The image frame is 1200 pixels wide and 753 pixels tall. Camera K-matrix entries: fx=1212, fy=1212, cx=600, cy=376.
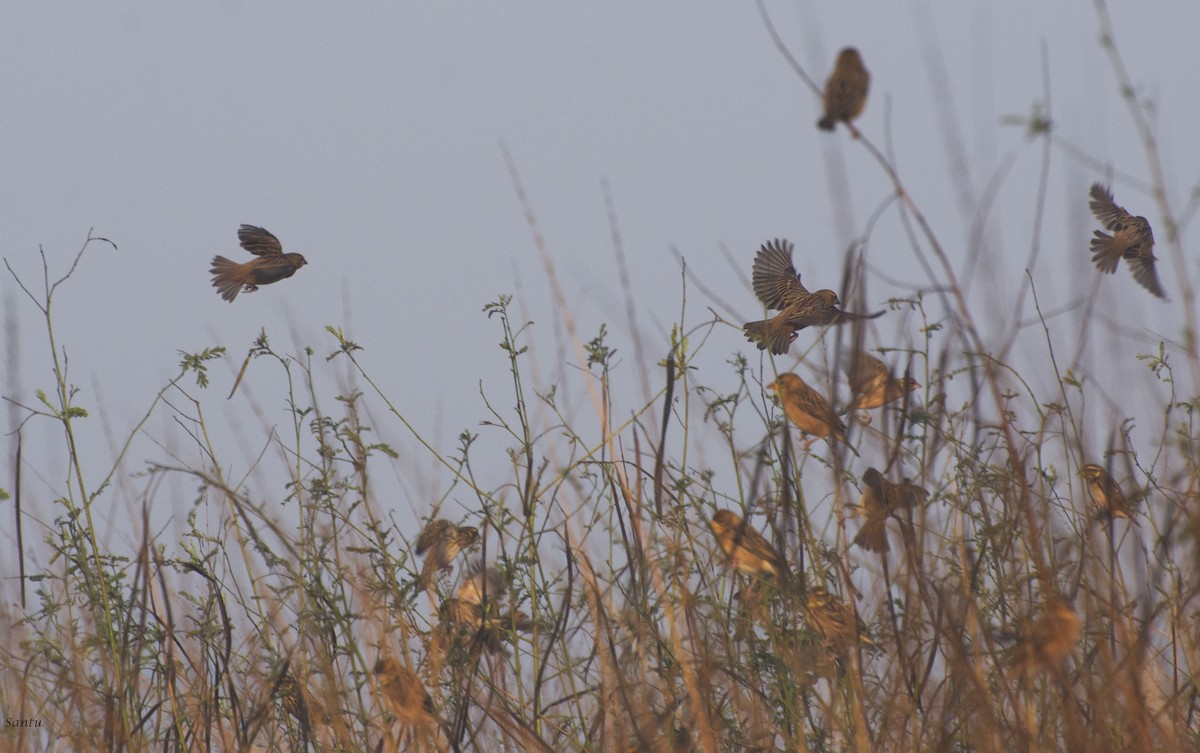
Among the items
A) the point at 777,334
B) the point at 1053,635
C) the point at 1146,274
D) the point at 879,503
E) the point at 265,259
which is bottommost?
the point at 1053,635

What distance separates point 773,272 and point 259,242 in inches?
67.2

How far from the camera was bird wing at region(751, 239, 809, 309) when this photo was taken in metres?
3.88

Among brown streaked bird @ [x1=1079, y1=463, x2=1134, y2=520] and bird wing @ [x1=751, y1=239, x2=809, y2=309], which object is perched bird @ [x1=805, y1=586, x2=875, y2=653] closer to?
brown streaked bird @ [x1=1079, y1=463, x2=1134, y2=520]

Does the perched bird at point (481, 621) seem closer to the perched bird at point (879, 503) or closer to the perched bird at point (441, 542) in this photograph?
the perched bird at point (441, 542)

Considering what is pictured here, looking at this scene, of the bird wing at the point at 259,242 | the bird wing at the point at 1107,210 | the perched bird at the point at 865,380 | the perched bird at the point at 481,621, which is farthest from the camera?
the bird wing at the point at 1107,210

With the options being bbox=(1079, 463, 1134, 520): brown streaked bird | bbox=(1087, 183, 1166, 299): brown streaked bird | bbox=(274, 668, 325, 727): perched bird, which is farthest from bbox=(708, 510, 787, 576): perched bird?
bbox=(1087, 183, 1166, 299): brown streaked bird

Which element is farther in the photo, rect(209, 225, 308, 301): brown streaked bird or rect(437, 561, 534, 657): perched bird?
rect(209, 225, 308, 301): brown streaked bird

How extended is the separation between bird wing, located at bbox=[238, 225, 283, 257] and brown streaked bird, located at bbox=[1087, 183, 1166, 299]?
2.32 metres

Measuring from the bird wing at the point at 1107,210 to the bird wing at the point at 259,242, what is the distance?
2.51 m

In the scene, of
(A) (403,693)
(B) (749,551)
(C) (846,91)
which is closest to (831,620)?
(B) (749,551)

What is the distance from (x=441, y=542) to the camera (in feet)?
8.84

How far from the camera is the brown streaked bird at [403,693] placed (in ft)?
6.61

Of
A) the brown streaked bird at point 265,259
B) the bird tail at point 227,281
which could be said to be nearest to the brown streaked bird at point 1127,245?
the brown streaked bird at point 265,259

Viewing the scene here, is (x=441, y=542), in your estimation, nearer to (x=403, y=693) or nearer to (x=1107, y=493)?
(x=403, y=693)
